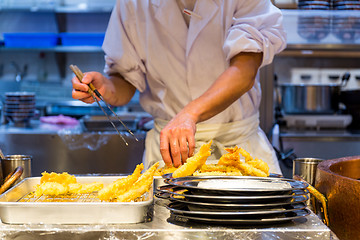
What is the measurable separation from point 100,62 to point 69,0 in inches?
28.6

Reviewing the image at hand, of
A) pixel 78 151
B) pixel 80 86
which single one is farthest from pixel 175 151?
pixel 78 151

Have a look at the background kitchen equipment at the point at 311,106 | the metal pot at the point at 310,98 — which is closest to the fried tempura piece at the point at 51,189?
A: the background kitchen equipment at the point at 311,106

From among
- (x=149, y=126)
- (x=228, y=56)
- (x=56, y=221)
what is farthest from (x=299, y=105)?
(x=56, y=221)

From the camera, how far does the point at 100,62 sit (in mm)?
5004

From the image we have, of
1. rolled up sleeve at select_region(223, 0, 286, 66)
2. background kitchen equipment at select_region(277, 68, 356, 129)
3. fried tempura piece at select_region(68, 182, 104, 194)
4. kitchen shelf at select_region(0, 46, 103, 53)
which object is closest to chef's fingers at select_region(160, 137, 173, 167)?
fried tempura piece at select_region(68, 182, 104, 194)

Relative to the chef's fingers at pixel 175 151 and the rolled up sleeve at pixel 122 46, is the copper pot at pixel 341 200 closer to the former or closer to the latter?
the chef's fingers at pixel 175 151

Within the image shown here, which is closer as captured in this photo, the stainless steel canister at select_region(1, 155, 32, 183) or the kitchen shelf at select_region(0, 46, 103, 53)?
the stainless steel canister at select_region(1, 155, 32, 183)

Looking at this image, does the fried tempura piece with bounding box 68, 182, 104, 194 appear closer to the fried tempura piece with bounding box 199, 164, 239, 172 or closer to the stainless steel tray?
the stainless steel tray

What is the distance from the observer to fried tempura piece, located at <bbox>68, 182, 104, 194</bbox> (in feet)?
3.85

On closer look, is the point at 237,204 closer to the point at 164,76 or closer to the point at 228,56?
the point at 228,56

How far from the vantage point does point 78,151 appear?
11.1 feet

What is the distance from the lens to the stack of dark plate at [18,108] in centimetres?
380

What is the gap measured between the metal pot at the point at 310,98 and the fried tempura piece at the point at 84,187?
277 cm

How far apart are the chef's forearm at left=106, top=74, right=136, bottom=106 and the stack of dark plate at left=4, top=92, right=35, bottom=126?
6.00ft
